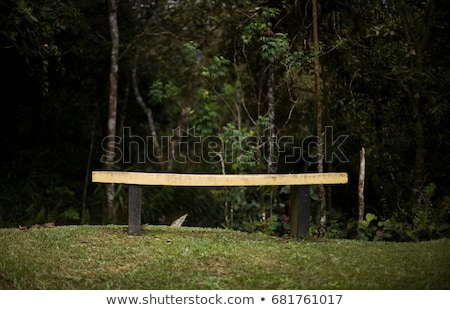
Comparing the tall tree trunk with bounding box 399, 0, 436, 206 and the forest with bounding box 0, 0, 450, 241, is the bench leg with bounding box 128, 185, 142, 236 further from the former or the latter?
the tall tree trunk with bounding box 399, 0, 436, 206

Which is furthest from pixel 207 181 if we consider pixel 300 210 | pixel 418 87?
pixel 418 87

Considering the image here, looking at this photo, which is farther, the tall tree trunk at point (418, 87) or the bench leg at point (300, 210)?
the tall tree trunk at point (418, 87)

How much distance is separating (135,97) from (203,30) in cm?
179

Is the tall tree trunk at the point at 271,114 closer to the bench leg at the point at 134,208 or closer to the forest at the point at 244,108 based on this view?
the forest at the point at 244,108

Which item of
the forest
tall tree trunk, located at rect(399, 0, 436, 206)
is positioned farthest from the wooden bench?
tall tree trunk, located at rect(399, 0, 436, 206)

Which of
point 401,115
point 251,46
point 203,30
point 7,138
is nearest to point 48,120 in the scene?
point 7,138

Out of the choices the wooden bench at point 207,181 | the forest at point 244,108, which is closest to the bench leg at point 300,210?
the wooden bench at point 207,181

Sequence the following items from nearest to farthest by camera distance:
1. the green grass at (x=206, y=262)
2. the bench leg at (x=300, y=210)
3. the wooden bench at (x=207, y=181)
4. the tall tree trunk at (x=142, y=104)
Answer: the green grass at (x=206, y=262) → the wooden bench at (x=207, y=181) → the bench leg at (x=300, y=210) → the tall tree trunk at (x=142, y=104)

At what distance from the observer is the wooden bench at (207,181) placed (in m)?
5.47

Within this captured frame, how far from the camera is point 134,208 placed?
557 cm

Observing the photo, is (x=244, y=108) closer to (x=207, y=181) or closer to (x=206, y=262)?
(x=207, y=181)

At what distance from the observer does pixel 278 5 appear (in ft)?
27.7

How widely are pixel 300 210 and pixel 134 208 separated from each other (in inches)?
62.0

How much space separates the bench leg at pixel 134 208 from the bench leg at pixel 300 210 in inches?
59.0
